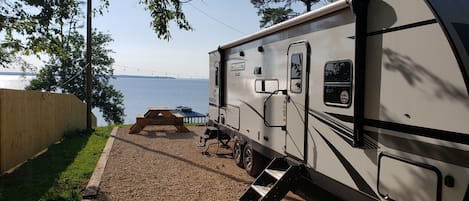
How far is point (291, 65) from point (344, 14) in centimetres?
159

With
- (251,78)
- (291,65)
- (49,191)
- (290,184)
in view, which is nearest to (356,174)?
(290,184)

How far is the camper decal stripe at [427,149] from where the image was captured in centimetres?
325

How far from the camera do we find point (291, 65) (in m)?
6.20

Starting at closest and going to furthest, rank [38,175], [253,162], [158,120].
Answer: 1. [38,175]
2. [253,162]
3. [158,120]

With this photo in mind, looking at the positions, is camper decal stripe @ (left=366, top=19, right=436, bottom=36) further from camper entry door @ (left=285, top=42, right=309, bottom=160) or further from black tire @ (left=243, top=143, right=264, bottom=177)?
black tire @ (left=243, top=143, right=264, bottom=177)

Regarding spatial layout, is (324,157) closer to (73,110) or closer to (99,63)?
(73,110)

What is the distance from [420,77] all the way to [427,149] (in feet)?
2.06

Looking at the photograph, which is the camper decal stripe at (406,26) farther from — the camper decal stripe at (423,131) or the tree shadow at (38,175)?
the tree shadow at (38,175)

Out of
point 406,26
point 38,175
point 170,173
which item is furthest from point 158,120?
point 406,26

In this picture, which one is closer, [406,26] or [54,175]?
[406,26]

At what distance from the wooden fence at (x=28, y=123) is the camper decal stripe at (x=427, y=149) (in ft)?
23.5

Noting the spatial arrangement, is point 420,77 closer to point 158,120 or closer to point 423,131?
point 423,131

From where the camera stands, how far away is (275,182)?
593 cm

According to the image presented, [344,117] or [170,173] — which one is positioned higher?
[344,117]
